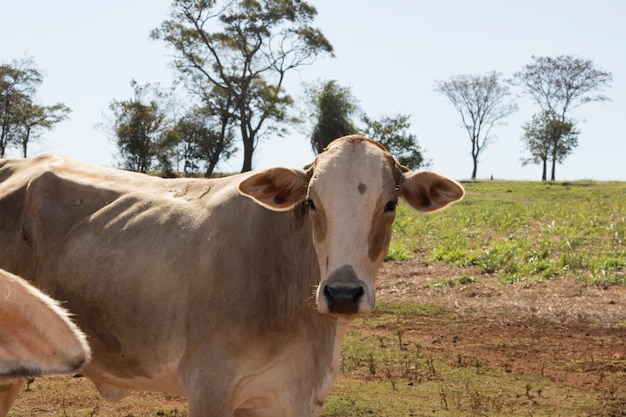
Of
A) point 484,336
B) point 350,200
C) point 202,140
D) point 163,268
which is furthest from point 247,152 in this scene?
point 350,200

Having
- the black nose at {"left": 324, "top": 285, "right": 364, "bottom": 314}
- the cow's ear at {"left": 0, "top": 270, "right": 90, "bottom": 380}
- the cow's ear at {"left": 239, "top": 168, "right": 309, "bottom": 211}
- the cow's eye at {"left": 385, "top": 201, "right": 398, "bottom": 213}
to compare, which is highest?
the cow's ear at {"left": 239, "top": 168, "right": 309, "bottom": 211}

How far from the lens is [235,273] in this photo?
203 inches

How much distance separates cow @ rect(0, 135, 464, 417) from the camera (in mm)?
4891

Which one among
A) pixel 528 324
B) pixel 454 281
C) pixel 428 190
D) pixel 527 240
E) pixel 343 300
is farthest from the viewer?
pixel 527 240

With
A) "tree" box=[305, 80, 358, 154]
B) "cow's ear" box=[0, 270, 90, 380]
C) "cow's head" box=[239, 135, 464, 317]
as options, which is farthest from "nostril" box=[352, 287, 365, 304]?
"tree" box=[305, 80, 358, 154]

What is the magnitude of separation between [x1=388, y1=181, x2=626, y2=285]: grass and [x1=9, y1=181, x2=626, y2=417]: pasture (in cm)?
5

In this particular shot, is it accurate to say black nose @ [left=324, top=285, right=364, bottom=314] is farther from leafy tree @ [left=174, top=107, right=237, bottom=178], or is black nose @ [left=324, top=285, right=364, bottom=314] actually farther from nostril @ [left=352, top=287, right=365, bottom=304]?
leafy tree @ [left=174, top=107, right=237, bottom=178]

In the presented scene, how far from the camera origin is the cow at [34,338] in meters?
1.53

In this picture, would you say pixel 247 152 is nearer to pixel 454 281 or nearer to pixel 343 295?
pixel 454 281

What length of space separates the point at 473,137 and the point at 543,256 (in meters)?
52.9

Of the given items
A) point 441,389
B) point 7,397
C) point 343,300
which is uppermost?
point 343,300

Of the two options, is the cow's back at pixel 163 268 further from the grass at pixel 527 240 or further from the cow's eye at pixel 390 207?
the grass at pixel 527 240

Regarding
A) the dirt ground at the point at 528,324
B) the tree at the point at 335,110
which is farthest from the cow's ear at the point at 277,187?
the tree at the point at 335,110

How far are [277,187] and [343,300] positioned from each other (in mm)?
1040
